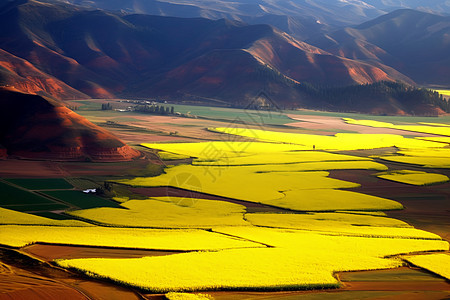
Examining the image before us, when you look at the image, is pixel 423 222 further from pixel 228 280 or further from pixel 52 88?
pixel 52 88

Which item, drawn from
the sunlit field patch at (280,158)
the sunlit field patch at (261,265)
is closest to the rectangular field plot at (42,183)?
the sunlit field patch at (280,158)

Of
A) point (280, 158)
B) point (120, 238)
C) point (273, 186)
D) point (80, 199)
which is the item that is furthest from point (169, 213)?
point (280, 158)

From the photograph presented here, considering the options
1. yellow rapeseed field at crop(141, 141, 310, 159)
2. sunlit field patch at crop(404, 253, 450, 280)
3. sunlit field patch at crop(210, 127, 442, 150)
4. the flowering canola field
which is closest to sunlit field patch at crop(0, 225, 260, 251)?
the flowering canola field

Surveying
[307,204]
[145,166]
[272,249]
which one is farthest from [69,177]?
[272,249]

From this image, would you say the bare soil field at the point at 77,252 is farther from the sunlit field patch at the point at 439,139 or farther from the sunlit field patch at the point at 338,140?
the sunlit field patch at the point at 439,139

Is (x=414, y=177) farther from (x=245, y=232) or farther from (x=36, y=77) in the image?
(x=36, y=77)
